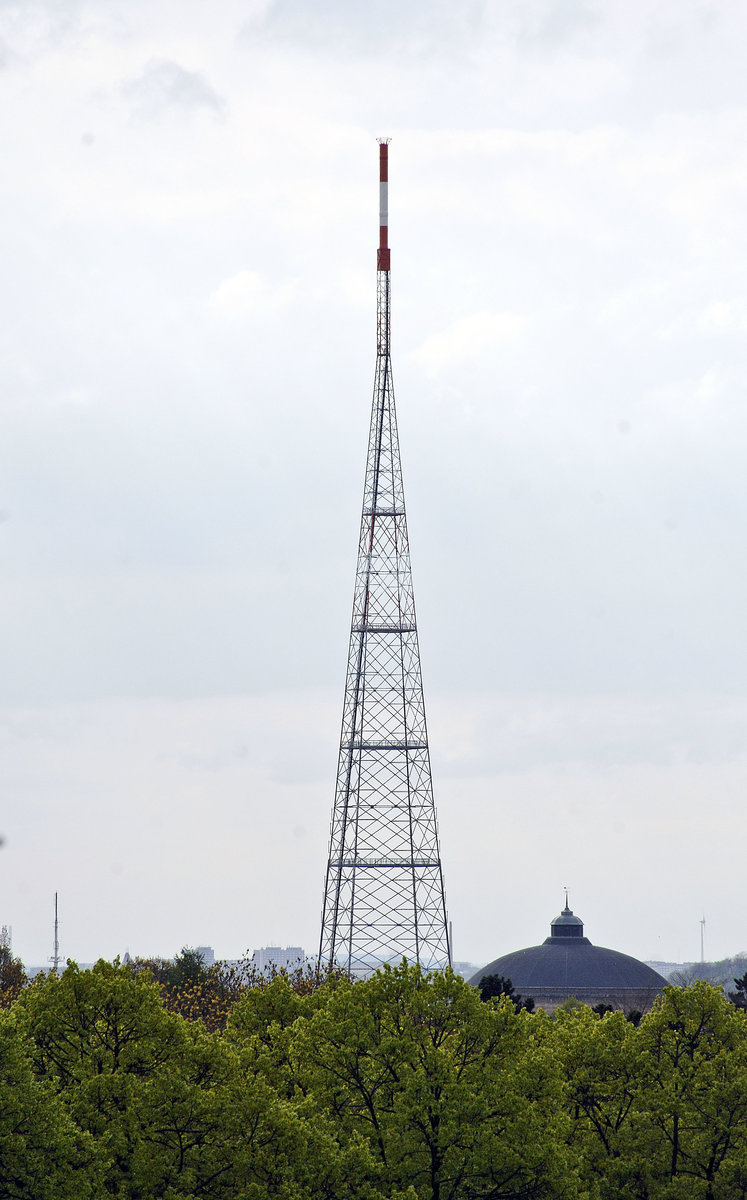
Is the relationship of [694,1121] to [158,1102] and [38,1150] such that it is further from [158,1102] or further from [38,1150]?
[38,1150]

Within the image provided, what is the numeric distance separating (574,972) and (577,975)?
37cm

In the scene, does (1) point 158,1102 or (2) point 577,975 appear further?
(2) point 577,975

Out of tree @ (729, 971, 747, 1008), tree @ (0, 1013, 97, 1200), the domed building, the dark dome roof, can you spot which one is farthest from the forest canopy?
the dark dome roof

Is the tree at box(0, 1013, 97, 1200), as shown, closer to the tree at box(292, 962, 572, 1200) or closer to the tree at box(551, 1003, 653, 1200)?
the tree at box(292, 962, 572, 1200)

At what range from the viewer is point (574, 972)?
422 ft

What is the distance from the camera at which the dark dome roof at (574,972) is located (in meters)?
126

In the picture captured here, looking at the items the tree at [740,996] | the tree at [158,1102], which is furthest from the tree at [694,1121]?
the tree at [740,996]

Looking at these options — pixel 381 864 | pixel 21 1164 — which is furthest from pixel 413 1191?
pixel 381 864

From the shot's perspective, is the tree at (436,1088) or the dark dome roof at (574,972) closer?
the tree at (436,1088)

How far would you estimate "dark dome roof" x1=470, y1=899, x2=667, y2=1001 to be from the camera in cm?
12638

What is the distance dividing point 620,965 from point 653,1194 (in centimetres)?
8323

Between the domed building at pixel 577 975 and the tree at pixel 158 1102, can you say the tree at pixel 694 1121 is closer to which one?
the tree at pixel 158 1102

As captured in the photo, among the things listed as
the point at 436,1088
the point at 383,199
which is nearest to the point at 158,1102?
the point at 436,1088

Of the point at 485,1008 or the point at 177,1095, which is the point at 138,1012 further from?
the point at 485,1008
